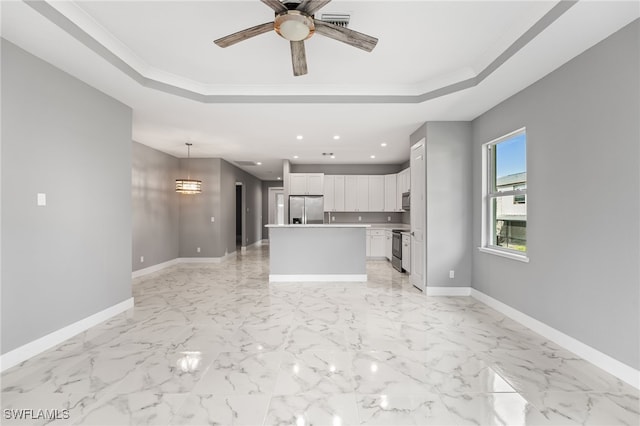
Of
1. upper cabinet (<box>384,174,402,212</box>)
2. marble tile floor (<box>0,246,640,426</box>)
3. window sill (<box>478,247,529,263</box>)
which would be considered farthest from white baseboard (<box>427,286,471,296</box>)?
upper cabinet (<box>384,174,402,212</box>)

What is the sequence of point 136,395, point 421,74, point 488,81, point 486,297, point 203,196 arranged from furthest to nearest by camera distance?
1. point 203,196
2. point 486,297
3. point 421,74
4. point 488,81
5. point 136,395

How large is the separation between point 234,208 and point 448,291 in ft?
20.4

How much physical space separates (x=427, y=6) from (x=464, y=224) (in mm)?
3173

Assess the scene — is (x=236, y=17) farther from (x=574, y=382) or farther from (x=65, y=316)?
(x=574, y=382)

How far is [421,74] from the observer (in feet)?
11.3

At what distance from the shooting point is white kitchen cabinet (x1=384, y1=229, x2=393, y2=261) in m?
7.28

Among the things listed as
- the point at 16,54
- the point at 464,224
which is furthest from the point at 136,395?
the point at 464,224

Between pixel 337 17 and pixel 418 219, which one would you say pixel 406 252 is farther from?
pixel 337 17

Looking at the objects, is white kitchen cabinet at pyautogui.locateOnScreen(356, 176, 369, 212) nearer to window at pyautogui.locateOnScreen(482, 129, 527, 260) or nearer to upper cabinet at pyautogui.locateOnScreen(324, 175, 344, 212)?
upper cabinet at pyautogui.locateOnScreen(324, 175, 344, 212)

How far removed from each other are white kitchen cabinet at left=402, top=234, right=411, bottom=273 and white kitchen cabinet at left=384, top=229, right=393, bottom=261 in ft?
3.50

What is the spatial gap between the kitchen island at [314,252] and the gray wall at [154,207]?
Result: 278 centimetres

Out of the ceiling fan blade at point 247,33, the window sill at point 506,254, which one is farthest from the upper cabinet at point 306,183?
the ceiling fan blade at point 247,33

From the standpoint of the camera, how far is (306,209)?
7836mm

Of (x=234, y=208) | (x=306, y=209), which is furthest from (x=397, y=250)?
(x=234, y=208)
